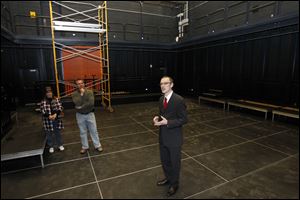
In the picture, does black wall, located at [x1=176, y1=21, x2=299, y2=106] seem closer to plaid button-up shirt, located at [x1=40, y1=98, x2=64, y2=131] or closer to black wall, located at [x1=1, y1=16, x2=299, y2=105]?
black wall, located at [x1=1, y1=16, x2=299, y2=105]

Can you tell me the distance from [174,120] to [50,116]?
283 centimetres

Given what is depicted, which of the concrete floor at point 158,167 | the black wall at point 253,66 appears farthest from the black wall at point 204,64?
the concrete floor at point 158,167

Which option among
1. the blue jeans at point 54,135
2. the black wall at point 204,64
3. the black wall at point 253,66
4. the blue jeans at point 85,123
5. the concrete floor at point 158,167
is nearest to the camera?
the concrete floor at point 158,167

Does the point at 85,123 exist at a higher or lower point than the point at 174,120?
lower

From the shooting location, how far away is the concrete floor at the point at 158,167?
8.94 ft

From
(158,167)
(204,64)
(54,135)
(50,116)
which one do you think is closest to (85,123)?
(50,116)

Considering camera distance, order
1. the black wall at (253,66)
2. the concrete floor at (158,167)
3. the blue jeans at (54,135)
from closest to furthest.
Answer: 1. the concrete floor at (158,167)
2. the blue jeans at (54,135)
3. the black wall at (253,66)

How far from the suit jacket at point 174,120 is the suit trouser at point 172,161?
0.10 m

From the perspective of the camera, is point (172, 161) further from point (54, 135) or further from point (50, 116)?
point (54, 135)

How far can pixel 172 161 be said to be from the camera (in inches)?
99.0

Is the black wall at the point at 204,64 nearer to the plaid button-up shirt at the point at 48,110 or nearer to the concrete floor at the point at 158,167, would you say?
the concrete floor at the point at 158,167

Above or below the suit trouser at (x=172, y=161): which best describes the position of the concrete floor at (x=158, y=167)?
below

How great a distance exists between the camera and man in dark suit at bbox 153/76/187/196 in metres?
2.41

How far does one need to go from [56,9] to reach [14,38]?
3.74 metres
